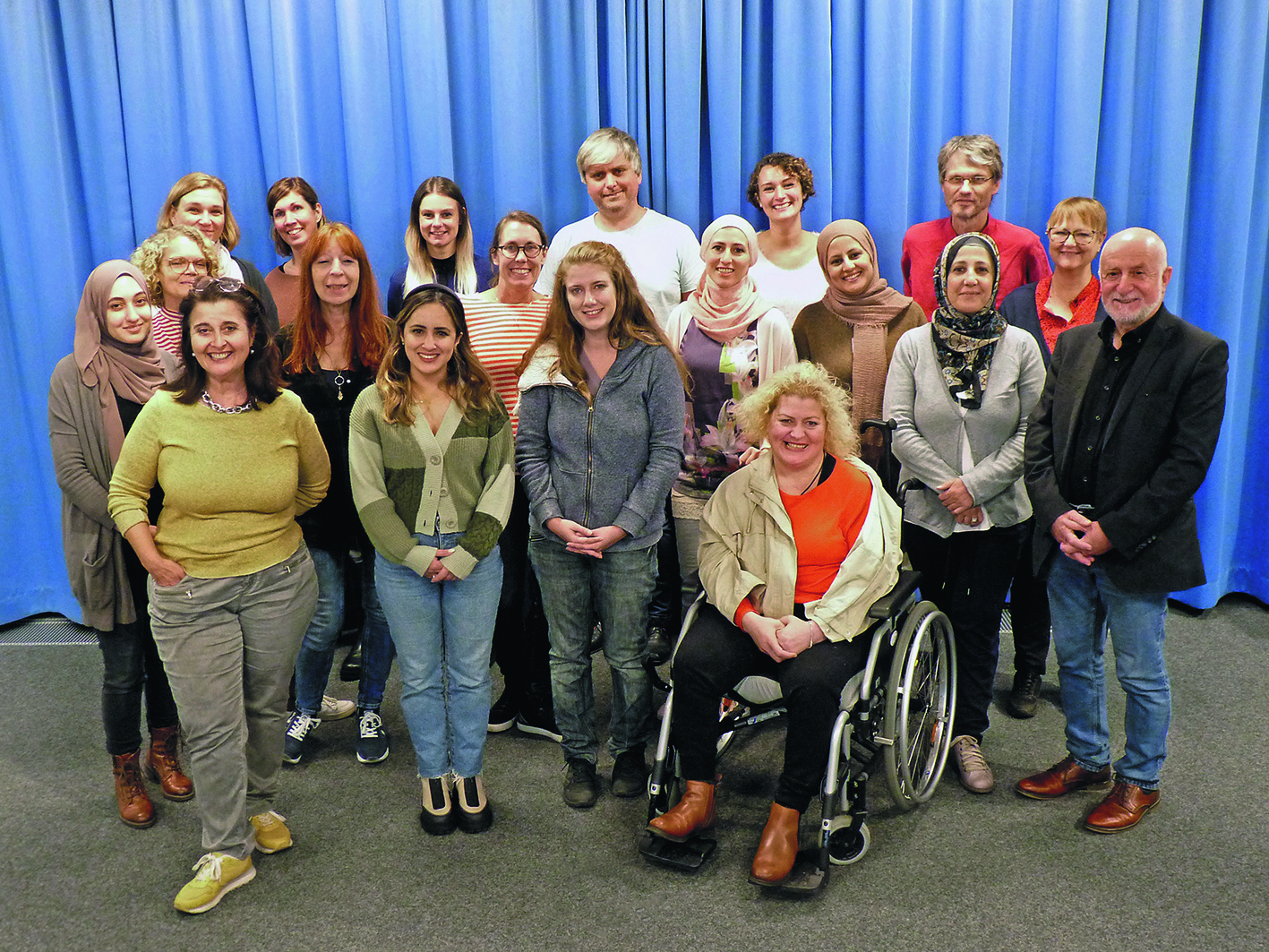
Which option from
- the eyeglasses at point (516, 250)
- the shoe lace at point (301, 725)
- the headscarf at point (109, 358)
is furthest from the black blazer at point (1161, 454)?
the headscarf at point (109, 358)

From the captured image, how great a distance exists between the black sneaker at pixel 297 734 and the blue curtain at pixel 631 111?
177 cm

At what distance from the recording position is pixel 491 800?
2.67 m

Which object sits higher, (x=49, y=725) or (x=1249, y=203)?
(x=1249, y=203)

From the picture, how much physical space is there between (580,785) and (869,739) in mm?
798

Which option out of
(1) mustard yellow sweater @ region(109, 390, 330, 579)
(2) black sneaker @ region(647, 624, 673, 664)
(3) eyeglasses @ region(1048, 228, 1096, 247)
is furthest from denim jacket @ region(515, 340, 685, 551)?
(3) eyeglasses @ region(1048, 228, 1096, 247)

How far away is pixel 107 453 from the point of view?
2438mm

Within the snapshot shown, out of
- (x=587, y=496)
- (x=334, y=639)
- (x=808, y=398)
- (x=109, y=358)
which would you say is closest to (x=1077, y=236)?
(x=808, y=398)

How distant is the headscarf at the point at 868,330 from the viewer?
9.64ft

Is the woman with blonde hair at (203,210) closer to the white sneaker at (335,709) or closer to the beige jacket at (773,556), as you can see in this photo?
the white sneaker at (335,709)

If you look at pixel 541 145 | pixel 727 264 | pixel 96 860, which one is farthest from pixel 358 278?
pixel 96 860

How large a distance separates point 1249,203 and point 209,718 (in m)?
4.01

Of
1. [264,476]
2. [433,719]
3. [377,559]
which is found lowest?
[433,719]

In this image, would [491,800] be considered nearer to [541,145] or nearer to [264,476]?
[264,476]

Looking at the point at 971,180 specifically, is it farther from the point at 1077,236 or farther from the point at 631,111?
the point at 631,111
